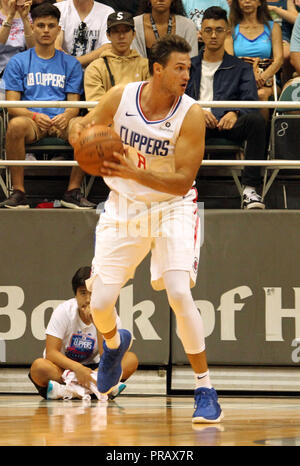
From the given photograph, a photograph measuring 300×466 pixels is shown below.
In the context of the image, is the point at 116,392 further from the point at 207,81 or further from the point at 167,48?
the point at 207,81

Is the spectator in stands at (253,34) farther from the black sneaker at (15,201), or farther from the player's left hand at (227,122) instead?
the black sneaker at (15,201)

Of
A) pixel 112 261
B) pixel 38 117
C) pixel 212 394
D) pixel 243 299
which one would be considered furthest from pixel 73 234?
pixel 212 394

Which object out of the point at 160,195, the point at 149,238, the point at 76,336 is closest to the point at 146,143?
the point at 160,195

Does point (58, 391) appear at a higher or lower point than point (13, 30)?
lower

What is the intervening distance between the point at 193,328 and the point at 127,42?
4.35 meters

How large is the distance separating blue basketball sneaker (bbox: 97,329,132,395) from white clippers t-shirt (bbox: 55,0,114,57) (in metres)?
4.60

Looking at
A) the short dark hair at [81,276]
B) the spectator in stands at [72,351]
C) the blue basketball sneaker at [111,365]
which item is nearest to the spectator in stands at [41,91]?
the short dark hair at [81,276]

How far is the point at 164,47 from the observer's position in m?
5.32

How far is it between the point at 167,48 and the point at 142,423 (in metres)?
2.42

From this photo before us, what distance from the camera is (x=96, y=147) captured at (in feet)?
16.8

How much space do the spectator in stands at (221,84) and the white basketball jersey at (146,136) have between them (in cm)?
285

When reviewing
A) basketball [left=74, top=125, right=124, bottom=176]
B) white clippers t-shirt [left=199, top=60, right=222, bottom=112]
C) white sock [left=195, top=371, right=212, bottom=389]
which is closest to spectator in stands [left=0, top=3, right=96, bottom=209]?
white clippers t-shirt [left=199, top=60, right=222, bottom=112]

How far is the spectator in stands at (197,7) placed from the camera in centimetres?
991

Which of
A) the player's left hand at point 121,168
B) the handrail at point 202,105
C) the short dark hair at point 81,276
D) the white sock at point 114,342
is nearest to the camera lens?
the player's left hand at point 121,168
